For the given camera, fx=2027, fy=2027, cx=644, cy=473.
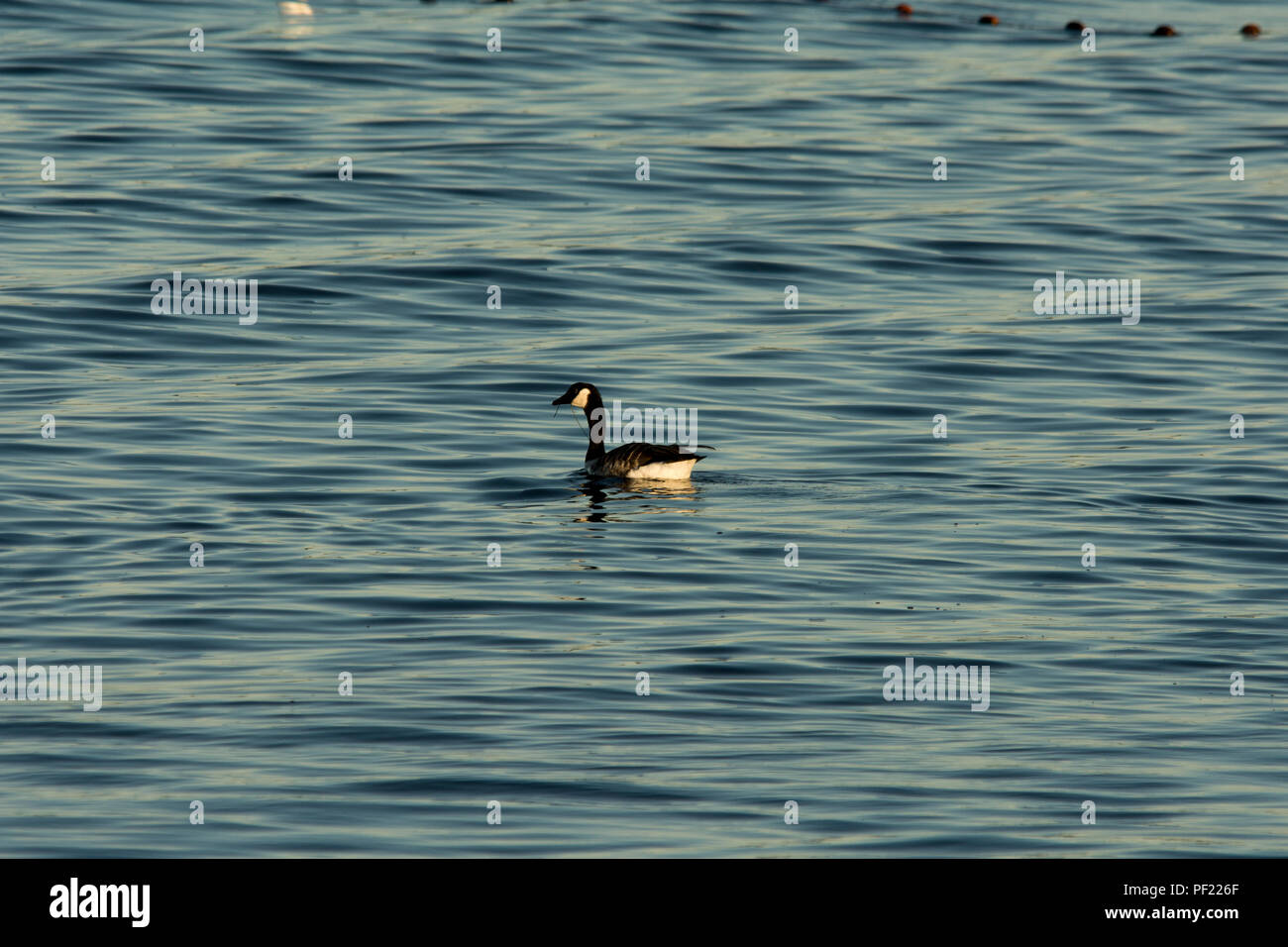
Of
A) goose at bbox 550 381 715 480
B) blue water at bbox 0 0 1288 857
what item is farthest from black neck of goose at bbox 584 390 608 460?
blue water at bbox 0 0 1288 857

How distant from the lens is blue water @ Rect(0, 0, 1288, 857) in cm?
1109

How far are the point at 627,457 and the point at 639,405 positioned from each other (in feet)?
8.01

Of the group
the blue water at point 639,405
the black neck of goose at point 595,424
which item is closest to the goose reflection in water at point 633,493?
the blue water at point 639,405

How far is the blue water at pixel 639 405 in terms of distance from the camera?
11.1 metres

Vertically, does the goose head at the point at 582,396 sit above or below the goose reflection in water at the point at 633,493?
above

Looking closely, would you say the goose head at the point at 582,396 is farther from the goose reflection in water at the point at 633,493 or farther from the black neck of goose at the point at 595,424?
the goose reflection in water at the point at 633,493

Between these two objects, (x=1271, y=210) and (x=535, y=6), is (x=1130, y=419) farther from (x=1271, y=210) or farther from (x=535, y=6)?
(x=535, y=6)

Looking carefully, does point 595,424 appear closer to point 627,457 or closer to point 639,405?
point 627,457

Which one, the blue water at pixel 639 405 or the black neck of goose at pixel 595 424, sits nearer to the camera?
the blue water at pixel 639 405

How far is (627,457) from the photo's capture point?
61.6 feet

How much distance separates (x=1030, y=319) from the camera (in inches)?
1001

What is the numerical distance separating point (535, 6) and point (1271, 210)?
18.0m

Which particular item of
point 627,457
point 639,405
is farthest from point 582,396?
point 639,405

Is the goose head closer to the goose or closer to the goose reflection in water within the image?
the goose
